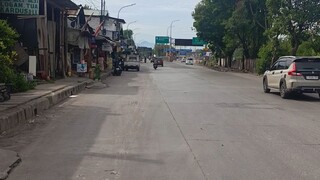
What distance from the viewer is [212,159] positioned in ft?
23.9

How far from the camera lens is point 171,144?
844 cm

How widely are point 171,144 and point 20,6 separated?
12.0 m

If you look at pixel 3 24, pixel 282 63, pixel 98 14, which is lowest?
pixel 282 63

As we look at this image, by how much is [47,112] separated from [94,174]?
734 cm

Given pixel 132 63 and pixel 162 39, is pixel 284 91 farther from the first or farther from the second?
pixel 162 39

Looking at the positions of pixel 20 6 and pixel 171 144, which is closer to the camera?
pixel 171 144

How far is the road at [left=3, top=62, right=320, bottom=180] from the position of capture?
6480mm

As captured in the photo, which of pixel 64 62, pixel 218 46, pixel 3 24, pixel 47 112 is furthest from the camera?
pixel 218 46

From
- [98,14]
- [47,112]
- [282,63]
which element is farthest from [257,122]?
[98,14]

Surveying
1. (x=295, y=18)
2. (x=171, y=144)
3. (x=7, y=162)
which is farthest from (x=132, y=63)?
(x=7, y=162)

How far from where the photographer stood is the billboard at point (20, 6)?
18.1m

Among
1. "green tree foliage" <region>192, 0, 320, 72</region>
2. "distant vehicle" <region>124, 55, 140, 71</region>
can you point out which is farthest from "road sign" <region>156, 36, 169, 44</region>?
"distant vehicle" <region>124, 55, 140, 71</region>

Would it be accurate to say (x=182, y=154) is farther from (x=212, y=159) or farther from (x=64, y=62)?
(x=64, y=62)

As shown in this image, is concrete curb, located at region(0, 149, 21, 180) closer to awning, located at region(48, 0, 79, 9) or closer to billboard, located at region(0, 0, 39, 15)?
billboard, located at region(0, 0, 39, 15)
